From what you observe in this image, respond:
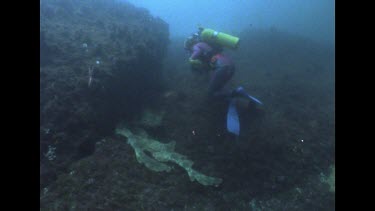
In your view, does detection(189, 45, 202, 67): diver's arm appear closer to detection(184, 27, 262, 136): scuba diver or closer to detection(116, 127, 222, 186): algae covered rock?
detection(184, 27, 262, 136): scuba diver

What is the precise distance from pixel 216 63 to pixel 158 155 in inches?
134

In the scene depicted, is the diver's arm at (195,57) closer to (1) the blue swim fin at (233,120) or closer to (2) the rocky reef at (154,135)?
(2) the rocky reef at (154,135)

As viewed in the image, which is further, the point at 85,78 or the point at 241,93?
the point at 241,93

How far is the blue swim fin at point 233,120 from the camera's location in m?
6.82

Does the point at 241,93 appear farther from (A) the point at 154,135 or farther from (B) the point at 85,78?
(B) the point at 85,78

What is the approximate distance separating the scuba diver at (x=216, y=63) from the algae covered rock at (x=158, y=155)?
204 cm

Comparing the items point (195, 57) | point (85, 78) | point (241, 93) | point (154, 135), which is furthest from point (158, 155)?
point (195, 57)

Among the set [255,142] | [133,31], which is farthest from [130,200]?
[133,31]

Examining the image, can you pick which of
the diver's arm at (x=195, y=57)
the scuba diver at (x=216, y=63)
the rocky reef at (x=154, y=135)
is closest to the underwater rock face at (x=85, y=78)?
the rocky reef at (x=154, y=135)

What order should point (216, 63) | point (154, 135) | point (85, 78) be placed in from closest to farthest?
point (85, 78) → point (154, 135) → point (216, 63)

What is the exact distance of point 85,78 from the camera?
22.1 feet
